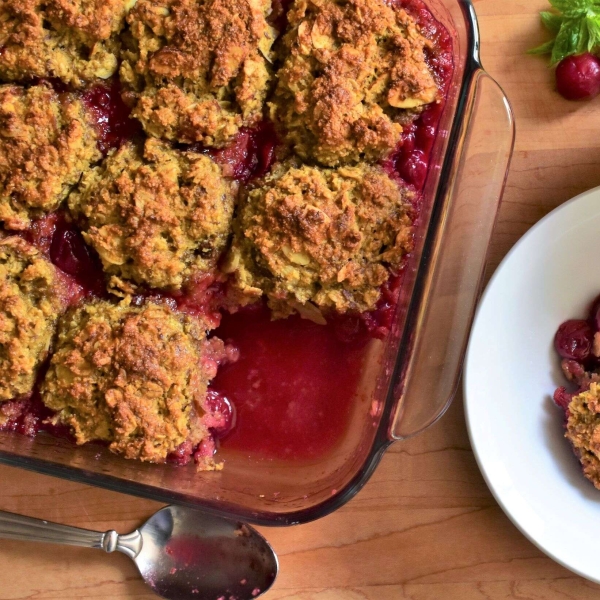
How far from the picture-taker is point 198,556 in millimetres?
1903

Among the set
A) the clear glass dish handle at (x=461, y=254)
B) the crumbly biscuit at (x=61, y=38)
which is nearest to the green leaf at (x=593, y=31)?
the clear glass dish handle at (x=461, y=254)

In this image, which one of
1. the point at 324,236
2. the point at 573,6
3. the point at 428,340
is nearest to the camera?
the point at 324,236

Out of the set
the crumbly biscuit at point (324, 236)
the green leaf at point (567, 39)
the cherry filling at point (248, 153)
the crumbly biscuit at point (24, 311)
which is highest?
the green leaf at point (567, 39)

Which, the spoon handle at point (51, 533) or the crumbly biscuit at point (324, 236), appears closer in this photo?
the crumbly biscuit at point (324, 236)

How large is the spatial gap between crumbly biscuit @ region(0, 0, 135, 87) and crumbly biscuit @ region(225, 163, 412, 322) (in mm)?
548

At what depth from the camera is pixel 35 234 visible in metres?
1.69

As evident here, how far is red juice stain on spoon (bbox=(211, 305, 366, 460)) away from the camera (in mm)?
1817

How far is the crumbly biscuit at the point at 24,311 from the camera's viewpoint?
160 cm

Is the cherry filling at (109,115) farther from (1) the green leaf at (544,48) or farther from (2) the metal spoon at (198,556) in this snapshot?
(1) the green leaf at (544,48)

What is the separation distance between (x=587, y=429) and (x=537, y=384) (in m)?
0.18

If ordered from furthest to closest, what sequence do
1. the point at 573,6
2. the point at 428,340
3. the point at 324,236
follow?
the point at 573,6
the point at 428,340
the point at 324,236

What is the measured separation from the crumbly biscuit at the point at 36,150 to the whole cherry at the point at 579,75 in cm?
133

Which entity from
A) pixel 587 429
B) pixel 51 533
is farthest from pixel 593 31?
pixel 51 533

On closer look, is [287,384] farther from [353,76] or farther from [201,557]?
[353,76]
